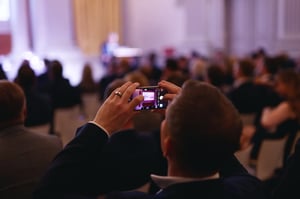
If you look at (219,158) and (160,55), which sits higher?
(219,158)

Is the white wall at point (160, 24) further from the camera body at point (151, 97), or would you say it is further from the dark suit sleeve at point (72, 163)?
the dark suit sleeve at point (72, 163)

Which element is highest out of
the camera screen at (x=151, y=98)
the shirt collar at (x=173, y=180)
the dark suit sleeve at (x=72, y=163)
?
the camera screen at (x=151, y=98)

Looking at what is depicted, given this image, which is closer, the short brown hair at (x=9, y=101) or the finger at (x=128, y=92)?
the finger at (x=128, y=92)

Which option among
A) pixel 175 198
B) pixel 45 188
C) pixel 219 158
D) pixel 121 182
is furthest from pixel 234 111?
pixel 121 182

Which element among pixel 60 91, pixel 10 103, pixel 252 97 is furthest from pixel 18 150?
pixel 252 97

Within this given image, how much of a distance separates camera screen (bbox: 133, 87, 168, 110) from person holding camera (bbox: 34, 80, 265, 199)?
12cm

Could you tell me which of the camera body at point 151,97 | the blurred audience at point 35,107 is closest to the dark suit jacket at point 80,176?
the camera body at point 151,97

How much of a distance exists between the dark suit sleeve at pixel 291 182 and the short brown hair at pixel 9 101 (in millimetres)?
1162

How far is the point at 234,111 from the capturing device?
3.95 feet

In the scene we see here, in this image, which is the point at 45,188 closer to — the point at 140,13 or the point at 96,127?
the point at 96,127

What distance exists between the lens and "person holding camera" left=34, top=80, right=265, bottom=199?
1.16 m

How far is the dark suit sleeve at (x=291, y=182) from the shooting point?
179 centimetres

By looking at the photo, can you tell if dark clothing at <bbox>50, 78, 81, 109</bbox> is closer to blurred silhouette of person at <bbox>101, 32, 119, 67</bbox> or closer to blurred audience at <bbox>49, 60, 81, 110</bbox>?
blurred audience at <bbox>49, 60, 81, 110</bbox>

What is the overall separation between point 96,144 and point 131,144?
155 cm
